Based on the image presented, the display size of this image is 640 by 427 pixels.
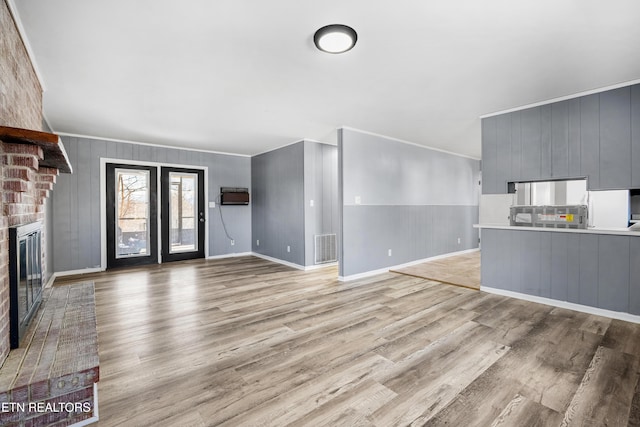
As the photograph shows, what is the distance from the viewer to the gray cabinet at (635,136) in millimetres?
2967

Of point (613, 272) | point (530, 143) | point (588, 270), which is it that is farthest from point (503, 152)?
Result: point (613, 272)

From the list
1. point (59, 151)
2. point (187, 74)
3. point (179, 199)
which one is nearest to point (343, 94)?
point (187, 74)

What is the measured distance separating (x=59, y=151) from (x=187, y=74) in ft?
4.78

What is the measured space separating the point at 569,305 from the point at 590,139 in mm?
1884

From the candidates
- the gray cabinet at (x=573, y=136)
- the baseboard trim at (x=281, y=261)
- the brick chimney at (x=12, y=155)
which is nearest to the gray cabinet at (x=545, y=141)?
the gray cabinet at (x=573, y=136)

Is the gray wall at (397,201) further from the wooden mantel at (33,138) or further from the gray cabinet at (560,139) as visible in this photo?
the wooden mantel at (33,138)

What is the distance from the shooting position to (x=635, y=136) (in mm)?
2992

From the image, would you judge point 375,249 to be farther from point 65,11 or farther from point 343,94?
point 65,11

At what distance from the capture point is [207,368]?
2.16 meters

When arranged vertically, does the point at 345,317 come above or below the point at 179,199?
below

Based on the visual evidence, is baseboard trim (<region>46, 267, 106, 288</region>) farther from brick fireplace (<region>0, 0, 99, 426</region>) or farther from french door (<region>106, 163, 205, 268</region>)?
brick fireplace (<region>0, 0, 99, 426</region>)

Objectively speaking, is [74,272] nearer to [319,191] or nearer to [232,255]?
[232,255]

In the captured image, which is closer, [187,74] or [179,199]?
[187,74]

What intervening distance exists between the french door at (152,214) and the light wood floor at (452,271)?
4424mm
